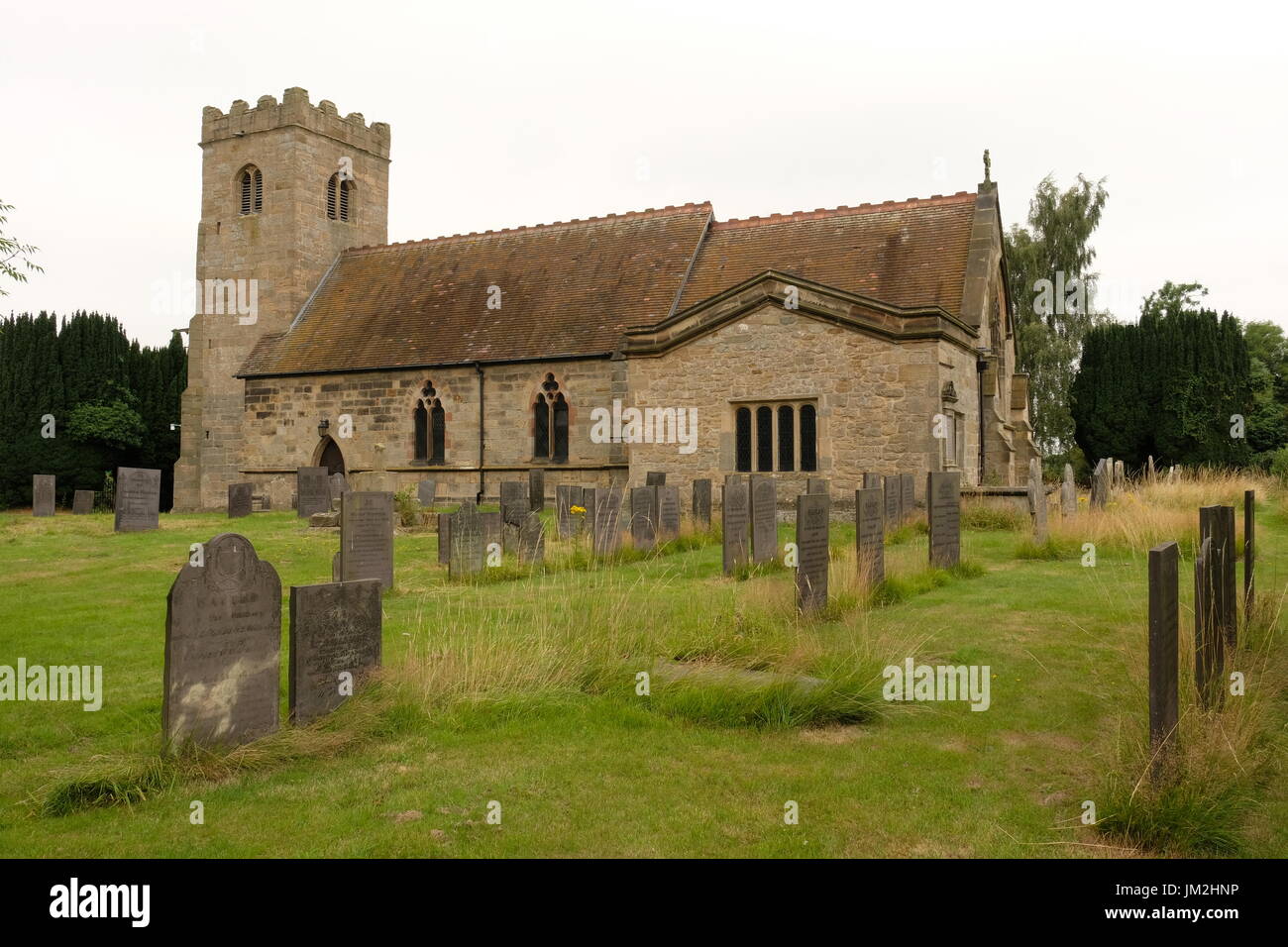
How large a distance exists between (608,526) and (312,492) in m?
10.9

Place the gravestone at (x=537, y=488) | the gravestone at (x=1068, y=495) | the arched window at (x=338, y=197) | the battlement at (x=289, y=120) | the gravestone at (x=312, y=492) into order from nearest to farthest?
the gravestone at (x=1068, y=495) < the gravestone at (x=537, y=488) < the gravestone at (x=312, y=492) < the battlement at (x=289, y=120) < the arched window at (x=338, y=197)

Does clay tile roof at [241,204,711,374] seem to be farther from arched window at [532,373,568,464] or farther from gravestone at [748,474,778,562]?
gravestone at [748,474,778,562]

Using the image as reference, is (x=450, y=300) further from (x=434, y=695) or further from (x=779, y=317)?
(x=434, y=695)

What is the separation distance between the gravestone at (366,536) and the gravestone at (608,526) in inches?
110

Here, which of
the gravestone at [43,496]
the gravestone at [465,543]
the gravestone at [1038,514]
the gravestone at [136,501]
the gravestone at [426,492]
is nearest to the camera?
the gravestone at [465,543]

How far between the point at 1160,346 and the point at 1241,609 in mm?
27987

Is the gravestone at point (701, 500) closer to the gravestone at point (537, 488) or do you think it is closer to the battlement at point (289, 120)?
the gravestone at point (537, 488)

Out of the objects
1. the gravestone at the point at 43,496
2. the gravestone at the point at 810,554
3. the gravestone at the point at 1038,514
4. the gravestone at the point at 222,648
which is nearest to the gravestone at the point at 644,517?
the gravestone at the point at 810,554

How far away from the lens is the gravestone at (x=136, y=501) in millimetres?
18484

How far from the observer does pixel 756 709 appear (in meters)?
6.14

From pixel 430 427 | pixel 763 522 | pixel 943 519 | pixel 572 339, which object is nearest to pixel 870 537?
pixel 943 519

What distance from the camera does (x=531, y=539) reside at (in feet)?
43.0

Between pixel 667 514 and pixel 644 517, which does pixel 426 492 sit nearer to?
pixel 667 514
